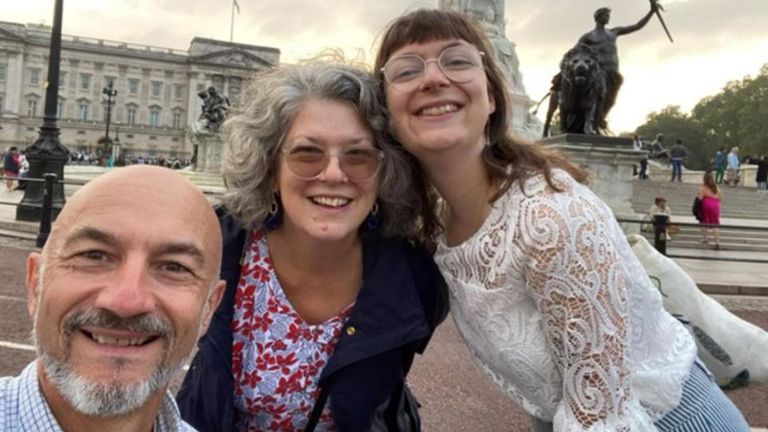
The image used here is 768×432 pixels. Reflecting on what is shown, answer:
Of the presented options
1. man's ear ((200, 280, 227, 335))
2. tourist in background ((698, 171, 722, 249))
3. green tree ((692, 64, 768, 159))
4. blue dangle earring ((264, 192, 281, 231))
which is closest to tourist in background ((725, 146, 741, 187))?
tourist in background ((698, 171, 722, 249))

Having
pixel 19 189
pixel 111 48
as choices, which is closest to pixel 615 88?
pixel 19 189

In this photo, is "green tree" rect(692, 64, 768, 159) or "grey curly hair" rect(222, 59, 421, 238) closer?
"grey curly hair" rect(222, 59, 421, 238)

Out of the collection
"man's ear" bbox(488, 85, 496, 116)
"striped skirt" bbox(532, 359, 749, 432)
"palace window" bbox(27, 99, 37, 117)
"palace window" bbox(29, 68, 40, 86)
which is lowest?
"striped skirt" bbox(532, 359, 749, 432)

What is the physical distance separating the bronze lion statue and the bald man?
1534 centimetres

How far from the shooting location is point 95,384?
1.33 meters

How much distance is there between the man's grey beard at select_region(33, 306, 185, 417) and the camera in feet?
4.32

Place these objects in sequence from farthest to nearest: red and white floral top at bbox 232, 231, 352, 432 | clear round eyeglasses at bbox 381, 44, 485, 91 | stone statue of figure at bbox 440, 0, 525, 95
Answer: stone statue of figure at bbox 440, 0, 525, 95 < red and white floral top at bbox 232, 231, 352, 432 < clear round eyeglasses at bbox 381, 44, 485, 91

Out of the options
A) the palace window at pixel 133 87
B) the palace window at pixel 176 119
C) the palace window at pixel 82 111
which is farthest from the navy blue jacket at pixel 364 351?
the palace window at pixel 133 87

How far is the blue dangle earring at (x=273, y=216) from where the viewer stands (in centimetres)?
224

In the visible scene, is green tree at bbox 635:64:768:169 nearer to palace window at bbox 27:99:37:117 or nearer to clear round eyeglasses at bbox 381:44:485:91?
clear round eyeglasses at bbox 381:44:485:91

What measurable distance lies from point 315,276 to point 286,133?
0.53m

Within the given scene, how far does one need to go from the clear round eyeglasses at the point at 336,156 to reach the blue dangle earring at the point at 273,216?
0.19m

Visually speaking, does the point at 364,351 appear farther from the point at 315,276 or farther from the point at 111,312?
the point at 111,312

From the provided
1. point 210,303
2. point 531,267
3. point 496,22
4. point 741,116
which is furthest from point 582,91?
point 741,116
